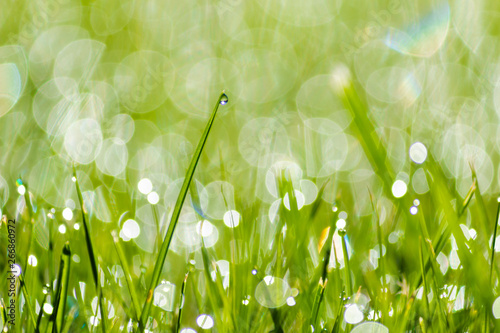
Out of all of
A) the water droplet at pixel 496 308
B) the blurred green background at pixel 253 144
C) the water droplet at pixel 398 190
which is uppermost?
the water droplet at pixel 398 190

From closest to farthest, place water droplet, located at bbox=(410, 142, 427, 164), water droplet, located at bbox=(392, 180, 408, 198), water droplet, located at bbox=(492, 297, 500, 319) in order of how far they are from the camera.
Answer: water droplet, located at bbox=(492, 297, 500, 319) → water droplet, located at bbox=(392, 180, 408, 198) → water droplet, located at bbox=(410, 142, 427, 164)

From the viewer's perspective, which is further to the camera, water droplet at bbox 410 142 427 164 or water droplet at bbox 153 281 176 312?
water droplet at bbox 410 142 427 164

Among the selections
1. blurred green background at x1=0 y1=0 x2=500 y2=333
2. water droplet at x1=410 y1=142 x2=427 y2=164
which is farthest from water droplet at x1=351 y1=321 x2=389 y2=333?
water droplet at x1=410 y1=142 x2=427 y2=164

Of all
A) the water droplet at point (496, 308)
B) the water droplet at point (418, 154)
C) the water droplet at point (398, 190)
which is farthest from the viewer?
the water droplet at point (418, 154)

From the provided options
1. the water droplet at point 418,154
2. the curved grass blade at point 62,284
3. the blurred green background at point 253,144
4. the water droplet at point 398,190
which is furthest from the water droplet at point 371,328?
the water droplet at point 418,154

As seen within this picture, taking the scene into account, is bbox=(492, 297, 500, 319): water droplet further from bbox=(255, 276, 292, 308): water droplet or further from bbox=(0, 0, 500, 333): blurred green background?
bbox=(255, 276, 292, 308): water droplet

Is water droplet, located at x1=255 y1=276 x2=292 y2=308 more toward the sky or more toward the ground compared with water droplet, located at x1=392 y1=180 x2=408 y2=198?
more toward the ground

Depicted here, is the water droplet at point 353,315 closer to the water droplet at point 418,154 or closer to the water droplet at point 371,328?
the water droplet at point 371,328
